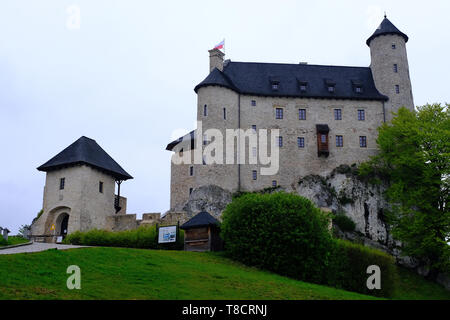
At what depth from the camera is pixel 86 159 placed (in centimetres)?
4953

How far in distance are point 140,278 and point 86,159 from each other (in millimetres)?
27704

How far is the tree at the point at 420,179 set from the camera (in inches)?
1762

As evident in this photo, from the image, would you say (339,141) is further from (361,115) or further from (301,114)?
(301,114)

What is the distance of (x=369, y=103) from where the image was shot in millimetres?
57688

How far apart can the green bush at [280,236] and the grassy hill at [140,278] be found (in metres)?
1.26

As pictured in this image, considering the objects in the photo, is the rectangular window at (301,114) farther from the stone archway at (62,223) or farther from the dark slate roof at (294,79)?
the stone archway at (62,223)

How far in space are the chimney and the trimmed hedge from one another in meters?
25.4

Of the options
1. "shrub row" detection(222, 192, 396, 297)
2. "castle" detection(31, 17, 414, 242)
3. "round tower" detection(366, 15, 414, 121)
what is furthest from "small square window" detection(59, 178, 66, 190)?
"round tower" detection(366, 15, 414, 121)

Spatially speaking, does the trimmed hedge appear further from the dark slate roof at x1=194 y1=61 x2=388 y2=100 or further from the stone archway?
the dark slate roof at x1=194 y1=61 x2=388 y2=100

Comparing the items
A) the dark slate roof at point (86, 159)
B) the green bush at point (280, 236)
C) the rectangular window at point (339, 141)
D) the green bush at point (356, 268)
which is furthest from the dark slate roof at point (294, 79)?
the green bush at point (356, 268)

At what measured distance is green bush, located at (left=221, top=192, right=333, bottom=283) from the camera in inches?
1242
